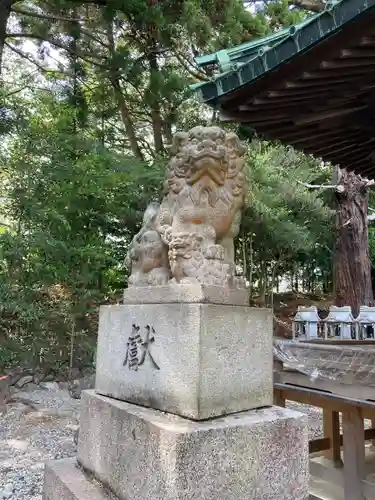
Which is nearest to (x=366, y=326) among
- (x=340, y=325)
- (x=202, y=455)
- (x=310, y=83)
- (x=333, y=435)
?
(x=340, y=325)

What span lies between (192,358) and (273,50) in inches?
64.1

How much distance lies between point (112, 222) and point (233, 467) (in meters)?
5.81

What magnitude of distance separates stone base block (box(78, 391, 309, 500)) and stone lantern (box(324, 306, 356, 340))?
3.42m

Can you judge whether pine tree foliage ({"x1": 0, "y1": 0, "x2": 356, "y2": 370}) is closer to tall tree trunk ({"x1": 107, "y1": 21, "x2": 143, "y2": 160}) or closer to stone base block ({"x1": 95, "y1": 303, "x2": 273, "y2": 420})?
tall tree trunk ({"x1": 107, "y1": 21, "x2": 143, "y2": 160})

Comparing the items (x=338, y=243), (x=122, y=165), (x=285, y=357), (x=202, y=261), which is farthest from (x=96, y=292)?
(x=338, y=243)

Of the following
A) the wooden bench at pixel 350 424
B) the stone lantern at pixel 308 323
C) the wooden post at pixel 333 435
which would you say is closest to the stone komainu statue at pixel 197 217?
the wooden bench at pixel 350 424

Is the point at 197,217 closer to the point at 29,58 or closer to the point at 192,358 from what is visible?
the point at 192,358

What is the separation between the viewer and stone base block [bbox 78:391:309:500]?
5.38ft

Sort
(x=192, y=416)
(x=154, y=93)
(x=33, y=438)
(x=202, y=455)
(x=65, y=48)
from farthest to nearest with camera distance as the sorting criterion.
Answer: (x=65, y=48) < (x=154, y=93) < (x=33, y=438) < (x=192, y=416) < (x=202, y=455)

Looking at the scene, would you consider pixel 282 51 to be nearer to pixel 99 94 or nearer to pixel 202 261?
pixel 202 261

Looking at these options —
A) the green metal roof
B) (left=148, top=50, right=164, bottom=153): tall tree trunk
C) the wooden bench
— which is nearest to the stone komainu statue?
the green metal roof

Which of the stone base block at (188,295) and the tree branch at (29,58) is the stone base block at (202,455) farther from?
the tree branch at (29,58)

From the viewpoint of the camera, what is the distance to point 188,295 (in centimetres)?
191

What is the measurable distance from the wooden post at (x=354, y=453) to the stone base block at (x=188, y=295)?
159 cm
